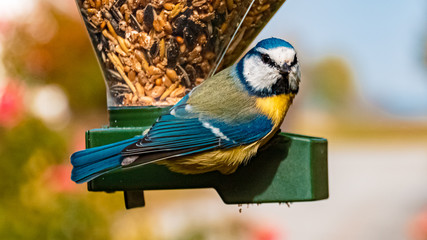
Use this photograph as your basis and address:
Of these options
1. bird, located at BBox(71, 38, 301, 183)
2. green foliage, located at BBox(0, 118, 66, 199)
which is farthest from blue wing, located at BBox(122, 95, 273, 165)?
green foliage, located at BBox(0, 118, 66, 199)

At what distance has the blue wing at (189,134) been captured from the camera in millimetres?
1753

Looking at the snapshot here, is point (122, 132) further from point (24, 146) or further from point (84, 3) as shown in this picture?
point (24, 146)

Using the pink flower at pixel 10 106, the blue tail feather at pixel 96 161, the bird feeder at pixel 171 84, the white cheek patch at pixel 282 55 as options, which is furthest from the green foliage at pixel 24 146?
the white cheek patch at pixel 282 55

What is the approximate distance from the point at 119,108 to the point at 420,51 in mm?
10004

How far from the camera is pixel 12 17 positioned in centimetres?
679

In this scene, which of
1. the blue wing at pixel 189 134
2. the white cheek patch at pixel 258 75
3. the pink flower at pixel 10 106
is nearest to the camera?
the blue wing at pixel 189 134

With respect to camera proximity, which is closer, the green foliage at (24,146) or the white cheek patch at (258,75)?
the white cheek patch at (258,75)

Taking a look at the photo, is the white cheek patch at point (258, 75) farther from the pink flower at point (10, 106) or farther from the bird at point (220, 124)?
the pink flower at point (10, 106)

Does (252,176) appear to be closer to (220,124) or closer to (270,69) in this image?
(220,124)

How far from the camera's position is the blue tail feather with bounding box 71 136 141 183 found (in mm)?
1771

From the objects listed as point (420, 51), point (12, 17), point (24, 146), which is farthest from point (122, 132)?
point (420, 51)

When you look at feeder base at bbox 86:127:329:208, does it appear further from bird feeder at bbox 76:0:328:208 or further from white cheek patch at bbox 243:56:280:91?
white cheek patch at bbox 243:56:280:91

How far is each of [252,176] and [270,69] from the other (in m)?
0.35

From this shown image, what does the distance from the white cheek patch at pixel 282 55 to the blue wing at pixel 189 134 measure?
0.17 m
